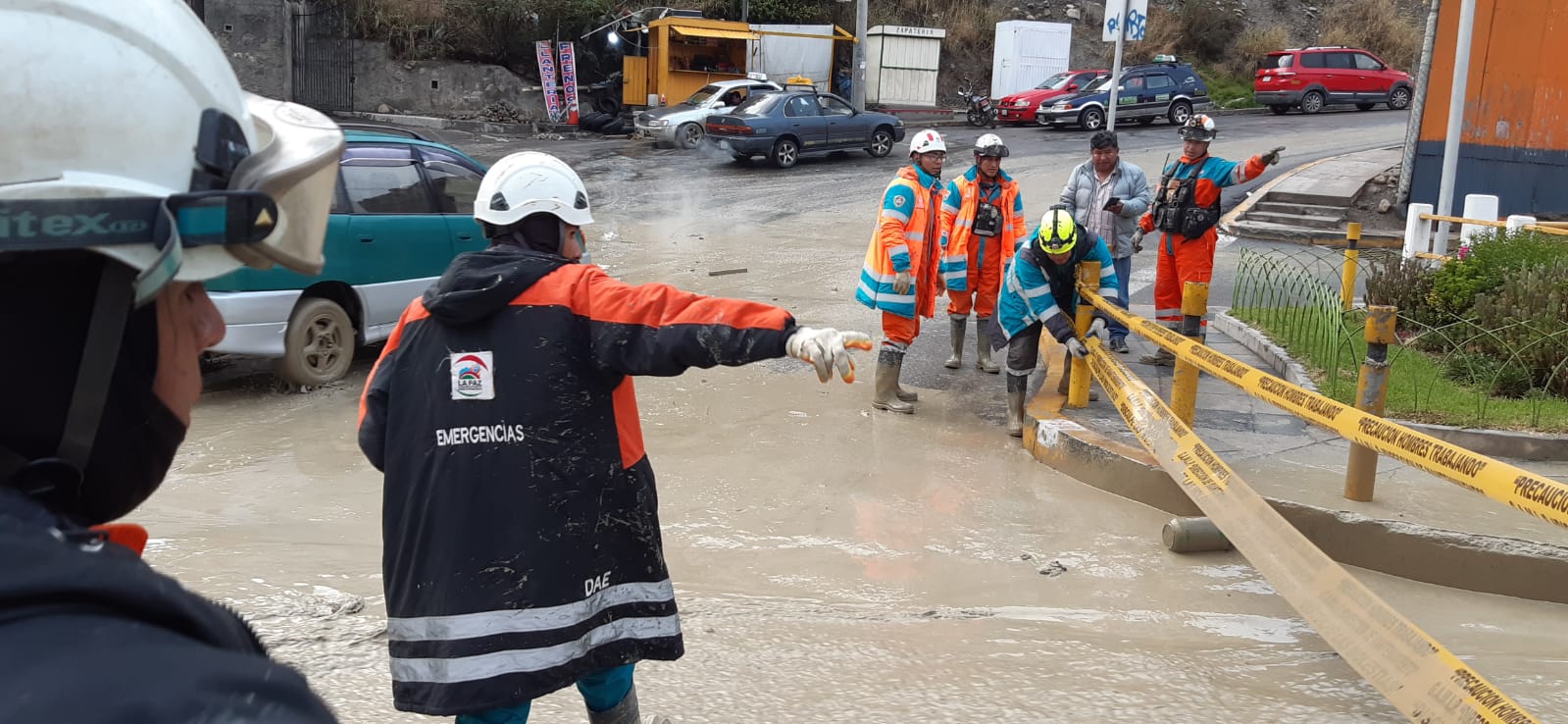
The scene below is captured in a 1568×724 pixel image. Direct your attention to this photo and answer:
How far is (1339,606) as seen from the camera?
4414mm

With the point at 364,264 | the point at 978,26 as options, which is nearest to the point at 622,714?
the point at 364,264

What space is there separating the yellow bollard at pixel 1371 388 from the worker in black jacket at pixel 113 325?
4944 millimetres

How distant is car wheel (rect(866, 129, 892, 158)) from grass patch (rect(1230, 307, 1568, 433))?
14.0m

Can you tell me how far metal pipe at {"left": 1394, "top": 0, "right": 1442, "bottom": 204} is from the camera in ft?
51.6

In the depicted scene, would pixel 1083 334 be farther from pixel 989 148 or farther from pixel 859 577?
pixel 859 577

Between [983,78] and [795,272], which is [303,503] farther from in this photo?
[983,78]

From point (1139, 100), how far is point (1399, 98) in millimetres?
7904

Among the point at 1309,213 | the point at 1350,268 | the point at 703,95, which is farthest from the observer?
the point at 703,95

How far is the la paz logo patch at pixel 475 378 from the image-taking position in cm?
303

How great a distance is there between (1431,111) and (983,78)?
20.4m

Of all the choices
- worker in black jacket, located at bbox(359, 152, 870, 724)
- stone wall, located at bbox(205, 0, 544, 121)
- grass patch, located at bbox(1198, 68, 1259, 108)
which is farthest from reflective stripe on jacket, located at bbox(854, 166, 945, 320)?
grass patch, located at bbox(1198, 68, 1259, 108)

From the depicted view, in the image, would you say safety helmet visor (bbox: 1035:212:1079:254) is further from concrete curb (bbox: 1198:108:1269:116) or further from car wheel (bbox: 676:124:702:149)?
concrete curb (bbox: 1198:108:1269:116)

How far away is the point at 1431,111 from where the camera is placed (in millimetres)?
15750

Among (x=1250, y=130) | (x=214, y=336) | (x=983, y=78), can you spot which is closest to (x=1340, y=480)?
(x=214, y=336)
